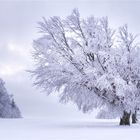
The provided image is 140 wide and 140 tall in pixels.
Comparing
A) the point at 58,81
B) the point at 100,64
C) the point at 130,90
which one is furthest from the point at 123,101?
the point at 58,81

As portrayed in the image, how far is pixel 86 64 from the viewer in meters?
23.8

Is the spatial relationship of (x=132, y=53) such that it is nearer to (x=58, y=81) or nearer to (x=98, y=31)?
(x=98, y=31)

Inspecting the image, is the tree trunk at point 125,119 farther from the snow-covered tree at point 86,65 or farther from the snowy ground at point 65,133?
the snowy ground at point 65,133

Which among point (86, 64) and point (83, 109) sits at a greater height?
point (86, 64)

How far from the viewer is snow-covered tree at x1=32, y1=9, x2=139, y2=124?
23.1m

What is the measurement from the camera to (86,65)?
77.6 feet

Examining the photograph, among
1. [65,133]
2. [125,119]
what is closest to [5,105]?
[125,119]

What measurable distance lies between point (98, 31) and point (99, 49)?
150cm

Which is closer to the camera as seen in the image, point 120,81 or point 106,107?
point 120,81

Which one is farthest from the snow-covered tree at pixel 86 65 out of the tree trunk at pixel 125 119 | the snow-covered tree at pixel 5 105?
the snow-covered tree at pixel 5 105

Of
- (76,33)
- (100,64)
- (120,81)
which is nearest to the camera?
(120,81)

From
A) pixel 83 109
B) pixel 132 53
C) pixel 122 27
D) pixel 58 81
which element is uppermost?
pixel 122 27

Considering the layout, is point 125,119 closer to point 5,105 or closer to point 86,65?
point 86,65

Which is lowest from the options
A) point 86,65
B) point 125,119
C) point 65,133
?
point 65,133
